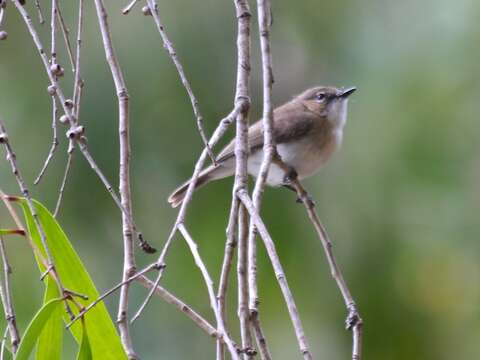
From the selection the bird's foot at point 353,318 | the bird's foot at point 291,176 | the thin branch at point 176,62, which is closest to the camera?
the thin branch at point 176,62

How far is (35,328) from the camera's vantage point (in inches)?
88.7

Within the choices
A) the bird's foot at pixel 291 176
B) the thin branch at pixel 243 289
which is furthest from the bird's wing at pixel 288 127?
the thin branch at pixel 243 289

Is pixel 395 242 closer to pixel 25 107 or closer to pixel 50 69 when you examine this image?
pixel 25 107

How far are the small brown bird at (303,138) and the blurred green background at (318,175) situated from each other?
0.42 meters

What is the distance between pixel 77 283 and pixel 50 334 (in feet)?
0.75

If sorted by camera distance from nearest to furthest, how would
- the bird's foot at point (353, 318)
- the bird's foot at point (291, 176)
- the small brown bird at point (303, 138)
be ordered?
the bird's foot at point (353, 318) → the bird's foot at point (291, 176) → the small brown bird at point (303, 138)

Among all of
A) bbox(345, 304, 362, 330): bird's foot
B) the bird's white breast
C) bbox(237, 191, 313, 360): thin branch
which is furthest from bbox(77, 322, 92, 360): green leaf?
the bird's white breast

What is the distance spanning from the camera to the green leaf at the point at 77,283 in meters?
2.51

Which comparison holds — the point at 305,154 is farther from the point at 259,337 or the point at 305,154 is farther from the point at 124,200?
the point at 259,337

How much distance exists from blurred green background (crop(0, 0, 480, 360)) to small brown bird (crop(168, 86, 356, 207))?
0.42 meters

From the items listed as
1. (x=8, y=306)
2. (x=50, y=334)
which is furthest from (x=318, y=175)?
(x=8, y=306)

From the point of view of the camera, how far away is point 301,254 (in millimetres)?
6203

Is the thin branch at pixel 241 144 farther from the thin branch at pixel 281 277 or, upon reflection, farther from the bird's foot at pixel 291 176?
the bird's foot at pixel 291 176

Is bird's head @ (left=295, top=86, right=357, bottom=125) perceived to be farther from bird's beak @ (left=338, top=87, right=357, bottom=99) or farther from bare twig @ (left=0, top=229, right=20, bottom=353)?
bare twig @ (left=0, top=229, right=20, bottom=353)
